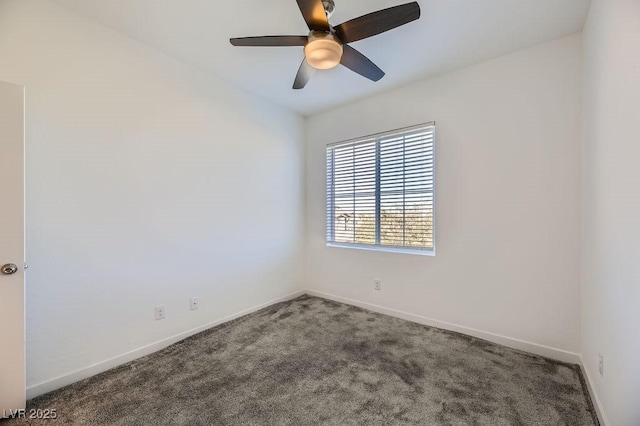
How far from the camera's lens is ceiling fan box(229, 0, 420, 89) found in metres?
1.50

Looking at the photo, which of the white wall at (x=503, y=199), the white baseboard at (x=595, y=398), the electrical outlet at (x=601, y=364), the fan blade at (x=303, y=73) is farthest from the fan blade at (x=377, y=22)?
the white baseboard at (x=595, y=398)

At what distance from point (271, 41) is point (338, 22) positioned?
65cm

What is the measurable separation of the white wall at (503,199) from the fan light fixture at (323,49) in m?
1.58

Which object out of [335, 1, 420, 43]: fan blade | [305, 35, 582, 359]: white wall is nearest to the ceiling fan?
[335, 1, 420, 43]: fan blade

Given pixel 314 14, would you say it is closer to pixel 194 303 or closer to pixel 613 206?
pixel 613 206

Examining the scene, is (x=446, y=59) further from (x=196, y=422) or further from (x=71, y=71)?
(x=196, y=422)

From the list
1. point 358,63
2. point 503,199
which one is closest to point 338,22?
point 358,63

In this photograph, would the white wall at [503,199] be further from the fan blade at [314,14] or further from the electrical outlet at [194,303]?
the electrical outlet at [194,303]

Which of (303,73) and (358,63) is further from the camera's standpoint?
(303,73)

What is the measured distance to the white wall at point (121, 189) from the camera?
1.81 metres

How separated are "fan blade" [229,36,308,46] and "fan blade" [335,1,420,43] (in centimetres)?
25

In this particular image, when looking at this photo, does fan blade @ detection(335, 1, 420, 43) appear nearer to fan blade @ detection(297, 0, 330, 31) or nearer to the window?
fan blade @ detection(297, 0, 330, 31)

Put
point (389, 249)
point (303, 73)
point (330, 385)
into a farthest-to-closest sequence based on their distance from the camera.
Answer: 1. point (389, 249)
2. point (303, 73)
3. point (330, 385)

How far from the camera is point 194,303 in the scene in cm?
268
